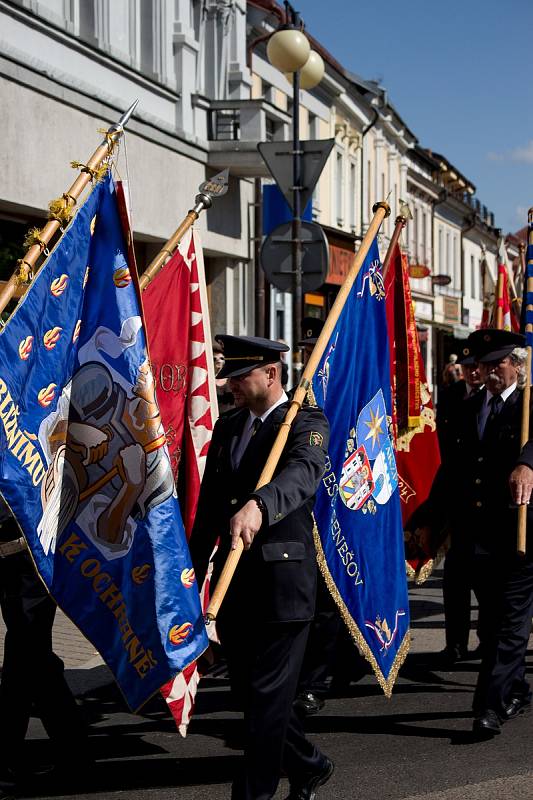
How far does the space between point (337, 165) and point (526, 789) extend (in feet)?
95.1

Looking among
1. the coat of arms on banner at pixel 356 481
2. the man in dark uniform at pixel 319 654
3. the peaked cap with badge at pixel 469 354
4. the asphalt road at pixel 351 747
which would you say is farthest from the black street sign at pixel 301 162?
the coat of arms on banner at pixel 356 481

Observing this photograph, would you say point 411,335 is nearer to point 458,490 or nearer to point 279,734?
point 458,490

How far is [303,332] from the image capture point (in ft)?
29.3

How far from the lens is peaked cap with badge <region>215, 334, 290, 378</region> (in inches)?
187

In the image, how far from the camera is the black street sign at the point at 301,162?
38.5 ft

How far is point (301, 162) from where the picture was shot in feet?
38.9

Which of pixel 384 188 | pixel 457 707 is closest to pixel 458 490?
pixel 457 707

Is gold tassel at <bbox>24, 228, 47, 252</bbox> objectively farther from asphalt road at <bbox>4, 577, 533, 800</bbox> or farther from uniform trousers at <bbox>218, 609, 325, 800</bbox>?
asphalt road at <bbox>4, 577, 533, 800</bbox>

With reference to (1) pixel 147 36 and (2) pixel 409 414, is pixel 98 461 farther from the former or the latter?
(1) pixel 147 36

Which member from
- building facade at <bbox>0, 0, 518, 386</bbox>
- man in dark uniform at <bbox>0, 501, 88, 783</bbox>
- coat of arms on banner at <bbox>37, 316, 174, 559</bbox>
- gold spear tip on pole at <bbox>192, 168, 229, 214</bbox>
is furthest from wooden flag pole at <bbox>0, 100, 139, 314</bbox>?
gold spear tip on pole at <bbox>192, 168, 229, 214</bbox>

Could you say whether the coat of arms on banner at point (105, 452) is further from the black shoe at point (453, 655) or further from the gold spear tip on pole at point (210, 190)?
the black shoe at point (453, 655)

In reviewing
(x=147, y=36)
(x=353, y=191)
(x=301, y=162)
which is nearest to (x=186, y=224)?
(x=301, y=162)

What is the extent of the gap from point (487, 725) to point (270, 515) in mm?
2162

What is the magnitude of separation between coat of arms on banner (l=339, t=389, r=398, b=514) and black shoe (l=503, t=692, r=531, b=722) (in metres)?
1.25
